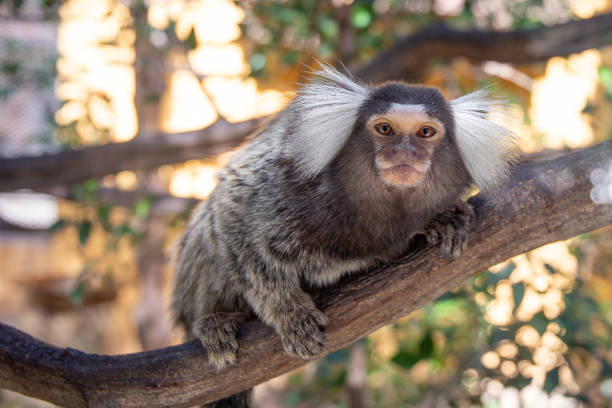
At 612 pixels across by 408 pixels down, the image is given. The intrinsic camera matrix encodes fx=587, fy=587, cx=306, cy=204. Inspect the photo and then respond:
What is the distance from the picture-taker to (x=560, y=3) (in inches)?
146

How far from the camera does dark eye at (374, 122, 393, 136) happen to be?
5.35 feet

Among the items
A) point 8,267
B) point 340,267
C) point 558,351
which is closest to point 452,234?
point 340,267

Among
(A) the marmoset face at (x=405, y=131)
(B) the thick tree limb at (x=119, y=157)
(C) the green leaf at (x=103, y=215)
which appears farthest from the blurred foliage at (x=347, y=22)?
(A) the marmoset face at (x=405, y=131)

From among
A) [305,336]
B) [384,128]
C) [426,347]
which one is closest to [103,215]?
[426,347]

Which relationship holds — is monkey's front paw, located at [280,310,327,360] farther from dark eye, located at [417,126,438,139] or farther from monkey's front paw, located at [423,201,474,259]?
dark eye, located at [417,126,438,139]

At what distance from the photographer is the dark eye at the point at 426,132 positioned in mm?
1627

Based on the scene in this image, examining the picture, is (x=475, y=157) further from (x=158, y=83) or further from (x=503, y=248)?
(x=158, y=83)

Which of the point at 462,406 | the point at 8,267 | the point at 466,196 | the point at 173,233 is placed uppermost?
the point at 466,196

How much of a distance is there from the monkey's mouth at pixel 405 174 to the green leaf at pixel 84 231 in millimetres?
2301

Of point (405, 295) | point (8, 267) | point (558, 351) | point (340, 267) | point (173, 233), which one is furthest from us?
point (8, 267)

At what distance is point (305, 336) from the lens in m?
1.70

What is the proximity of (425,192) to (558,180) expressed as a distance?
13.8 inches

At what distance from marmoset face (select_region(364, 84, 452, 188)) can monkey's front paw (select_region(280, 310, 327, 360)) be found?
0.46 metres

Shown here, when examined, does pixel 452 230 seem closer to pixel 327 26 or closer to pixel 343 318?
pixel 343 318
